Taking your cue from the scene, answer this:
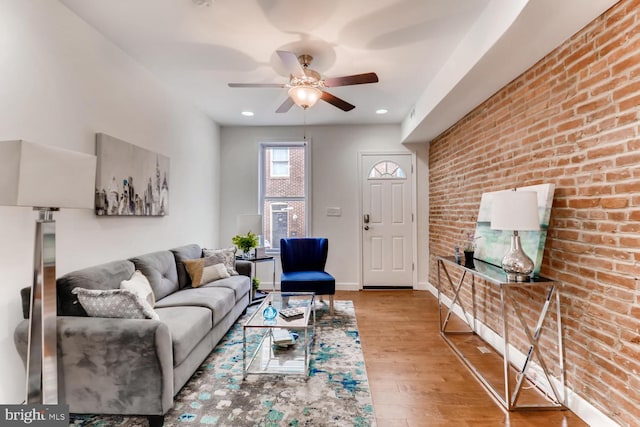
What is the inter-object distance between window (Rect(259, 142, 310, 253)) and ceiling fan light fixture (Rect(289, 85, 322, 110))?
2414 millimetres

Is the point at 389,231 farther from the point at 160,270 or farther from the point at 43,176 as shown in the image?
the point at 43,176

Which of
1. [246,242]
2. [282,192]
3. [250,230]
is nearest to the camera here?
[246,242]

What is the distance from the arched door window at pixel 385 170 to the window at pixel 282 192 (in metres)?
1.15

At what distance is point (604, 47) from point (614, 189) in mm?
798

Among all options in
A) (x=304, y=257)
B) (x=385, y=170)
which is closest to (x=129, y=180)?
(x=304, y=257)

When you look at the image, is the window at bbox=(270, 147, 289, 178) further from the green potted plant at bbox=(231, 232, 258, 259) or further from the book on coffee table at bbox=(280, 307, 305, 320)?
the book on coffee table at bbox=(280, 307, 305, 320)

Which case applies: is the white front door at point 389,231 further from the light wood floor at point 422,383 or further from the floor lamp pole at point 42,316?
the floor lamp pole at point 42,316

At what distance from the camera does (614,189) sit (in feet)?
5.29

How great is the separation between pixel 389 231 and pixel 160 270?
129 inches

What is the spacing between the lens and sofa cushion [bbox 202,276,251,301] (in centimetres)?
309

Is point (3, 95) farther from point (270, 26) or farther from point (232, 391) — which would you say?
point (232, 391)

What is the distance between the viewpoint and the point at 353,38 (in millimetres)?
2424

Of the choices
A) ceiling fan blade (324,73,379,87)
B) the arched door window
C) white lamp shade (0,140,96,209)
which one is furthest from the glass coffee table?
the arched door window

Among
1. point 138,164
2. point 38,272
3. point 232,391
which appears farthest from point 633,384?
point 138,164
